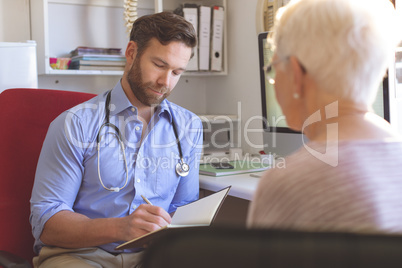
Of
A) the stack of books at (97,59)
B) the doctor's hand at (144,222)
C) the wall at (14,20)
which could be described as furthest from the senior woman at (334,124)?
the wall at (14,20)

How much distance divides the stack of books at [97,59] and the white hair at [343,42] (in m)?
1.67

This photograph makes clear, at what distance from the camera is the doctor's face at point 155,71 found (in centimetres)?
160

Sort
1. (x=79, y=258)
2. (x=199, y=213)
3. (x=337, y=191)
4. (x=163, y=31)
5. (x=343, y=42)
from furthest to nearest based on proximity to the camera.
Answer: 1. (x=163, y=31)
2. (x=79, y=258)
3. (x=199, y=213)
4. (x=343, y=42)
5. (x=337, y=191)

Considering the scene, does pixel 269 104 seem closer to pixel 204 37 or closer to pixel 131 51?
pixel 131 51

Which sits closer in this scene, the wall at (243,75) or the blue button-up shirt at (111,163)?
the blue button-up shirt at (111,163)

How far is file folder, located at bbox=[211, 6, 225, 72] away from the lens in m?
2.53

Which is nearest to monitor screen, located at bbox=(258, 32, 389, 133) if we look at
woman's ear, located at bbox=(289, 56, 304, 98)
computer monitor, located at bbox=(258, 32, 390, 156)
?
computer monitor, located at bbox=(258, 32, 390, 156)

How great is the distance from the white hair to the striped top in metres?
0.13

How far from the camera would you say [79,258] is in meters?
1.37

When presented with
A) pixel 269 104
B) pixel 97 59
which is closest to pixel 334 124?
pixel 269 104

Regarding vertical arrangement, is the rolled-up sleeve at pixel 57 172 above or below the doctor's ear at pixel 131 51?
below

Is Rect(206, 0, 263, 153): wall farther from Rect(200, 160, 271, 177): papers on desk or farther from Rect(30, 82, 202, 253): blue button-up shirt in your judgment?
Rect(30, 82, 202, 253): blue button-up shirt

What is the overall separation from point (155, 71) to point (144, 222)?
1.84ft

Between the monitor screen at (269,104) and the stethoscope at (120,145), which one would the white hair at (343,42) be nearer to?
the stethoscope at (120,145)
